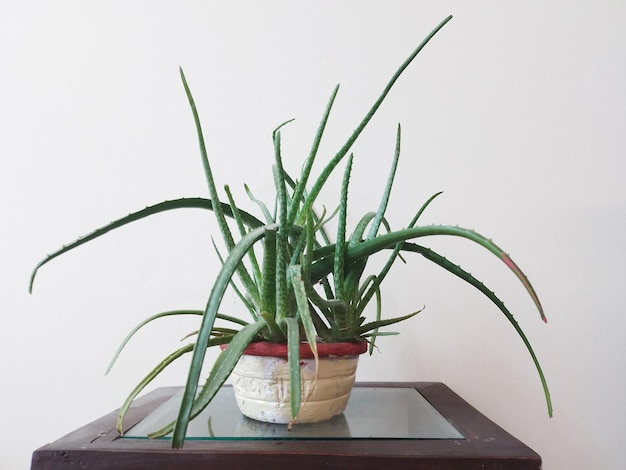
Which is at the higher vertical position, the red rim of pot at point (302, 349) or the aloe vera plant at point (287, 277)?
the aloe vera plant at point (287, 277)

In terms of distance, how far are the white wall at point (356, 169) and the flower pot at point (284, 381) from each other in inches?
12.1

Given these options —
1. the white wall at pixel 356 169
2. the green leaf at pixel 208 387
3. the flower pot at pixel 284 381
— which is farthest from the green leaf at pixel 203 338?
the white wall at pixel 356 169

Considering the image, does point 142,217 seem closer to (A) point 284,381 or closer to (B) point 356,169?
(A) point 284,381

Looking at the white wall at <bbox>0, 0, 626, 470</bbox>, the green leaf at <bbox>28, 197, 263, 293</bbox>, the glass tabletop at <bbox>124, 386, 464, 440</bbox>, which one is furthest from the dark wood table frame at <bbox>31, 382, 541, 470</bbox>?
the white wall at <bbox>0, 0, 626, 470</bbox>

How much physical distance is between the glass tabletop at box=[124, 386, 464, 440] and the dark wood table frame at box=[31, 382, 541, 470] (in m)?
0.02

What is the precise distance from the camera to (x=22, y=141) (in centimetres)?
85

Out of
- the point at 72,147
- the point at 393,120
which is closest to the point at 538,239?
the point at 393,120

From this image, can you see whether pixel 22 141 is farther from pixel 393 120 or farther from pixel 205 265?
pixel 393 120

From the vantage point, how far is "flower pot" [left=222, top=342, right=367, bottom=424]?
468 millimetres

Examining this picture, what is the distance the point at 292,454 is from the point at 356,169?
1.66ft

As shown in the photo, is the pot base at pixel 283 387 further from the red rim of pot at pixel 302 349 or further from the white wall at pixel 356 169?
the white wall at pixel 356 169

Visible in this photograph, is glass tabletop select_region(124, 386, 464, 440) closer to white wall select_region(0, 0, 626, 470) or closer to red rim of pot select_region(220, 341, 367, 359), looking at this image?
red rim of pot select_region(220, 341, 367, 359)

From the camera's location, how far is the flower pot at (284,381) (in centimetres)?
47

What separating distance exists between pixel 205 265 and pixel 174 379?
0.59 feet
